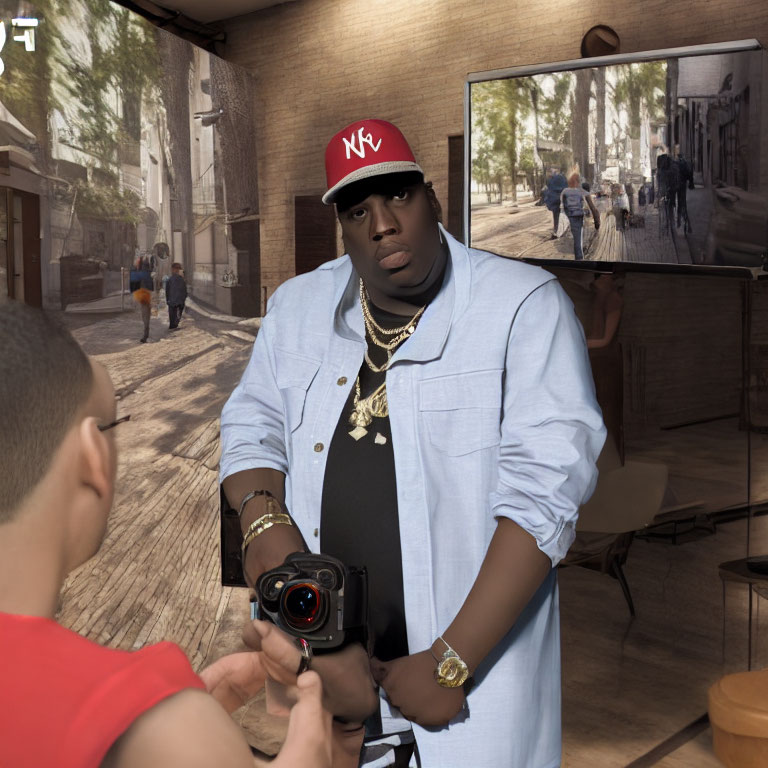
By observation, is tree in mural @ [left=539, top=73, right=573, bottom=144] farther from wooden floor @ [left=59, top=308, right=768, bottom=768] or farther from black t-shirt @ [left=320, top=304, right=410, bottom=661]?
black t-shirt @ [left=320, top=304, right=410, bottom=661]

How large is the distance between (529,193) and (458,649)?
329 cm

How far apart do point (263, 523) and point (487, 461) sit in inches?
14.2

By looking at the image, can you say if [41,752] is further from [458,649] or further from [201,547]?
[201,547]

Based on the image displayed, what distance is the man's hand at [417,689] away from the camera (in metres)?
1.33

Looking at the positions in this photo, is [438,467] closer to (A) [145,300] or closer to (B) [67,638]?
(B) [67,638]

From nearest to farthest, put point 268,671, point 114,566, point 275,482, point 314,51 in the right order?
point 268,671, point 275,482, point 114,566, point 314,51

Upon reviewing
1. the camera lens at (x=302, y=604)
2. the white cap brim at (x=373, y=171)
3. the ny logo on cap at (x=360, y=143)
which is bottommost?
the camera lens at (x=302, y=604)

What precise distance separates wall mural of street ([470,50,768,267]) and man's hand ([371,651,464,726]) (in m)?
2.95

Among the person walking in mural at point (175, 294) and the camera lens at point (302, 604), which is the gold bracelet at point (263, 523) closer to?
the camera lens at point (302, 604)

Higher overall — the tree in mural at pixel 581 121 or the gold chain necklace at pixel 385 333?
the tree in mural at pixel 581 121

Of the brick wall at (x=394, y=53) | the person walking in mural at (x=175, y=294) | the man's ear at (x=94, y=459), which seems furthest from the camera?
the brick wall at (x=394, y=53)

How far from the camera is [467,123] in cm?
402

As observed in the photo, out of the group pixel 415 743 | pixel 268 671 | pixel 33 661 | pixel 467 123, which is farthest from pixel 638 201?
pixel 33 661

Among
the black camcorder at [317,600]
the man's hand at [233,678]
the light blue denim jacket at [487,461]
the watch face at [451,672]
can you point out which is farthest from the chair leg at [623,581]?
the man's hand at [233,678]
